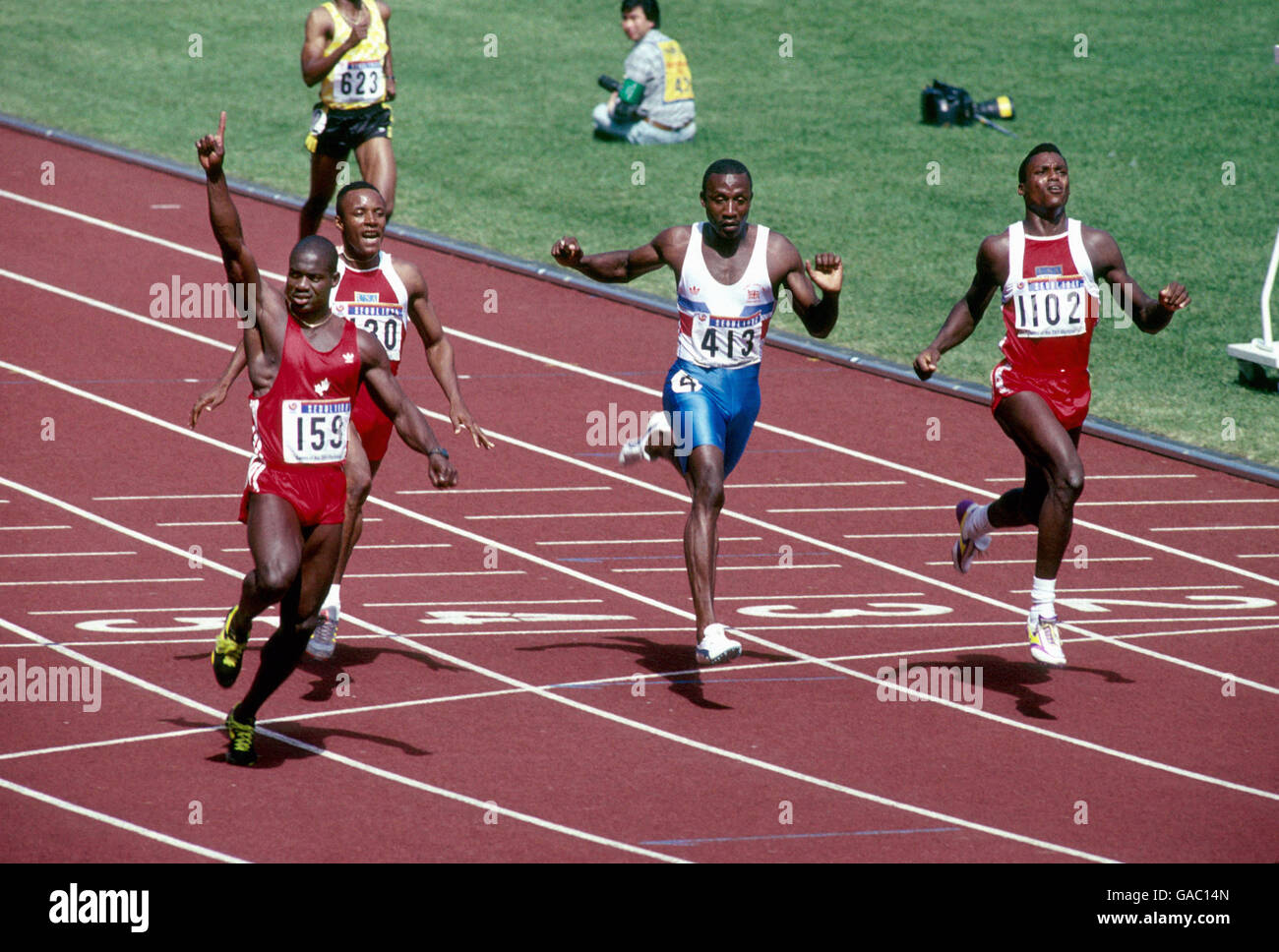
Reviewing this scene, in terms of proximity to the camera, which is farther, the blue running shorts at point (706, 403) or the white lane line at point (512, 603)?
the white lane line at point (512, 603)

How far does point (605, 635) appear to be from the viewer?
332 inches

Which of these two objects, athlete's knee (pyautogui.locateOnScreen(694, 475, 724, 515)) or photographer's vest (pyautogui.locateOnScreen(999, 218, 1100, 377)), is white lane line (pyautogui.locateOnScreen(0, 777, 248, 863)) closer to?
athlete's knee (pyautogui.locateOnScreen(694, 475, 724, 515))

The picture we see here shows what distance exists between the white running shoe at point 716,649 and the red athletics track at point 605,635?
305mm

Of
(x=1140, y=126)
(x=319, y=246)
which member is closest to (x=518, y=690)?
(x=319, y=246)

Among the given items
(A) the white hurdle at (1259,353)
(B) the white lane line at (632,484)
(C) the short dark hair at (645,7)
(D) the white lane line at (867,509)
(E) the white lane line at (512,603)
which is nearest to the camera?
(B) the white lane line at (632,484)

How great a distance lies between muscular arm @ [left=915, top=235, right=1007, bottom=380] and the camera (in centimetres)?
786

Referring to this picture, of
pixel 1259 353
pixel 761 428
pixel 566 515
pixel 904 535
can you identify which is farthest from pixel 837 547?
pixel 1259 353

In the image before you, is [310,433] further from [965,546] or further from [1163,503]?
[1163,503]

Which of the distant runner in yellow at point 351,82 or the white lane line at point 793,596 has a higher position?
the distant runner in yellow at point 351,82

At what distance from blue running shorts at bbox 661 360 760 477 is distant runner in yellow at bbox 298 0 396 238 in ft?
15.8

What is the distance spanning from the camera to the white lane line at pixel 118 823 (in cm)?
595

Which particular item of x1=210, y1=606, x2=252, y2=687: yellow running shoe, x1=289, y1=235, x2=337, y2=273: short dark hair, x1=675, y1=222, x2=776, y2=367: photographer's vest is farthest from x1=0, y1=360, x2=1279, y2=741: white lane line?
x1=289, y1=235, x2=337, y2=273: short dark hair

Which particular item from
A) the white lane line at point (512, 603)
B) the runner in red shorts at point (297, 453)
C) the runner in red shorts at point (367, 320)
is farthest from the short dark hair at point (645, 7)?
the runner in red shorts at point (297, 453)

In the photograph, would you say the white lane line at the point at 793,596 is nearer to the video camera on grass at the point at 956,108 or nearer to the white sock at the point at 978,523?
the white sock at the point at 978,523
